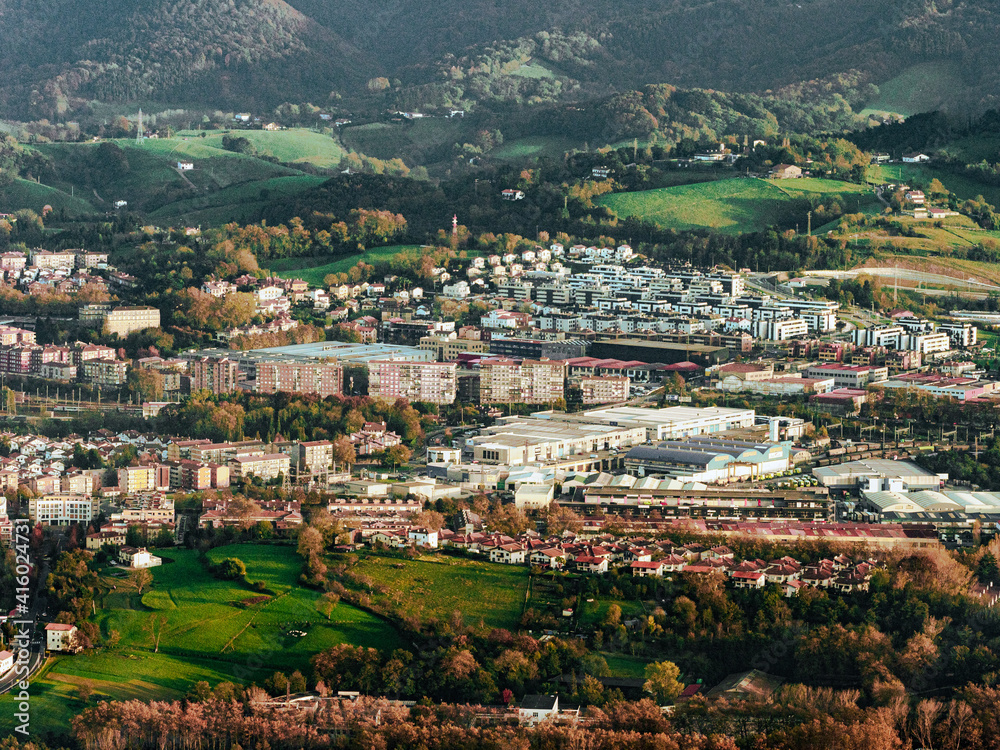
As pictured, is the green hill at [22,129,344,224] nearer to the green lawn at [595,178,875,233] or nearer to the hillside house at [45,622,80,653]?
the green lawn at [595,178,875,233]

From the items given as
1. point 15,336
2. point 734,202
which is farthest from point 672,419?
point 734,202

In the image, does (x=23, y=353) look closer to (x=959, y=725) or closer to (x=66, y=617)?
(x=66, y=617)

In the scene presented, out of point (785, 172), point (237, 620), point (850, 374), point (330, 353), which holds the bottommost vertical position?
point (237, 620)

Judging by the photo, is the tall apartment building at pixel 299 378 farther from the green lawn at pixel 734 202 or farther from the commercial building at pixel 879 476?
the green lawn at pixel 734 202

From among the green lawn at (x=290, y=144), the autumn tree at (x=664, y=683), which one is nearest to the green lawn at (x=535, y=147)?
the green lawn at (x=290, y=144)

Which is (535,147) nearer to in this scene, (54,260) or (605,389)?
(54,260)

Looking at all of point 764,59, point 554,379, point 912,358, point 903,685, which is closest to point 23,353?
point 554,379
